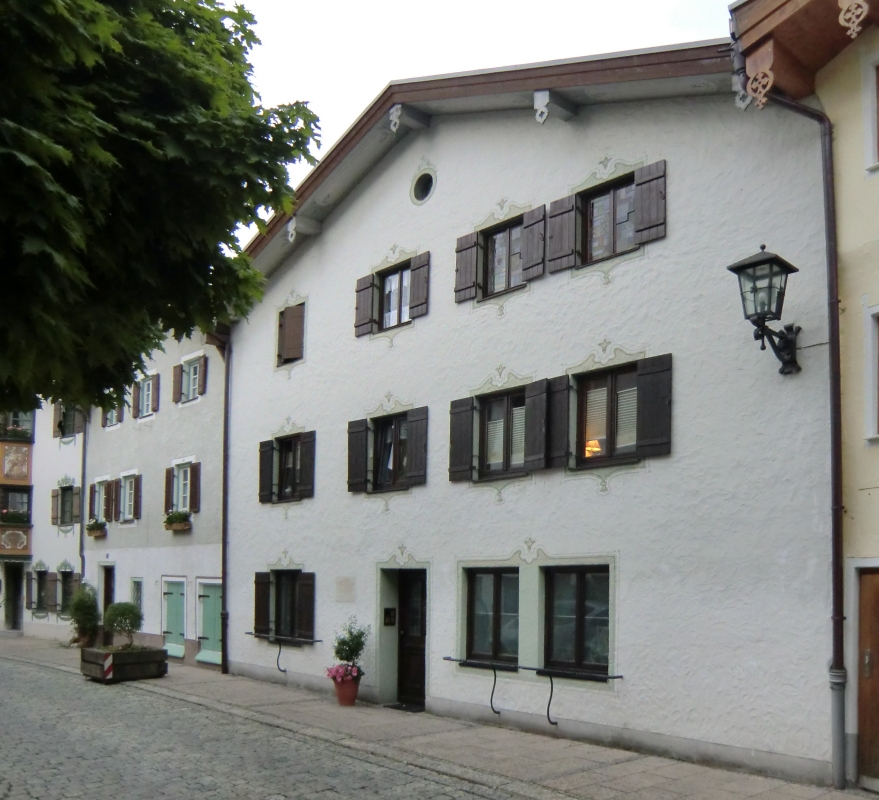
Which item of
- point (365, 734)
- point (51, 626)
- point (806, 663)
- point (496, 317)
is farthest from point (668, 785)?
point (51, 626)

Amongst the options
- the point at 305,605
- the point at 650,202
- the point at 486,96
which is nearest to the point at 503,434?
the point at 650,202

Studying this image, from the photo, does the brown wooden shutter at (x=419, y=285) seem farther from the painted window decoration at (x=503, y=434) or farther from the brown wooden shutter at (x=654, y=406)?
the brown wooden shutter at (x=654, y=406)

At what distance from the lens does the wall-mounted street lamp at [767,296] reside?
10.5 metres

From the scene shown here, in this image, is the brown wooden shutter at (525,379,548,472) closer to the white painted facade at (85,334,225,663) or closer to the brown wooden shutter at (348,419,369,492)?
the brown wooden shutter at (348,419,369,492)

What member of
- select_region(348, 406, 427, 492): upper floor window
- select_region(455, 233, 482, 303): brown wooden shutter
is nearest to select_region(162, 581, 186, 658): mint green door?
select_region(348, 406, 427, 492): upper floor window

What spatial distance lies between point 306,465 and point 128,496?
9.96 meters

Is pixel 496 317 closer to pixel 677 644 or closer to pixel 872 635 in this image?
pixel 677 644

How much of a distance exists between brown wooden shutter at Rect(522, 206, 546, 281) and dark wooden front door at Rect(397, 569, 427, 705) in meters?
4.81

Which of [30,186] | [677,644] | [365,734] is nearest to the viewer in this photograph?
[30,186]

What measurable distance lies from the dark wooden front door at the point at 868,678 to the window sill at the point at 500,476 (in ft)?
16.3

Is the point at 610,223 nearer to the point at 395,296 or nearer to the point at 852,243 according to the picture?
the point at 852,243

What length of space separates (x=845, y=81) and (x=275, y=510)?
12531 millimetres

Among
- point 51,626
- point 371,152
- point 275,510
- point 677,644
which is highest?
point 371,152

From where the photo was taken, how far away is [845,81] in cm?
1070
